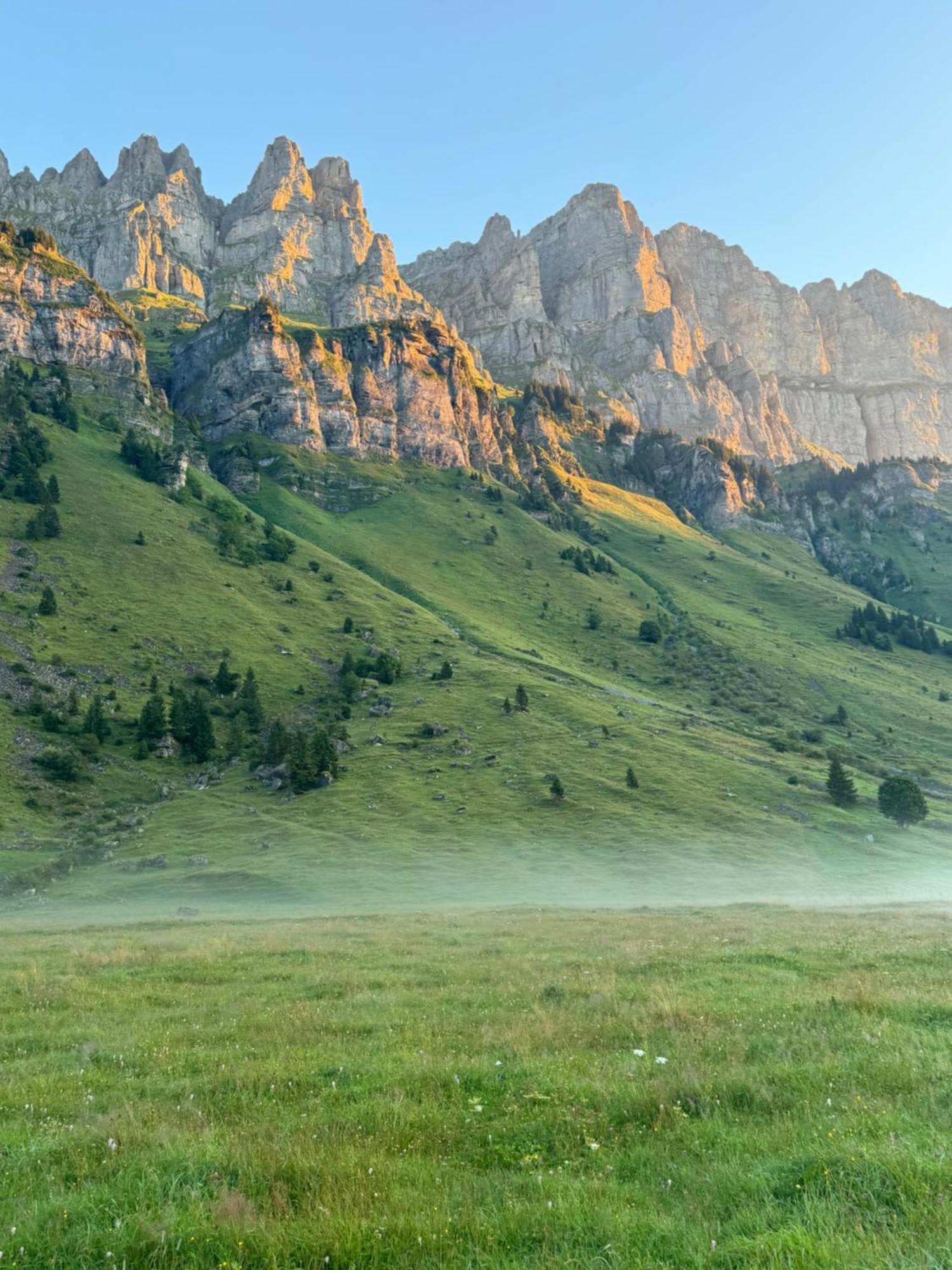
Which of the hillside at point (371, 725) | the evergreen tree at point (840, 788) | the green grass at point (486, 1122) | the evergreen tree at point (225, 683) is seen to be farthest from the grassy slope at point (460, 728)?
the green grass at point (486, 1122)

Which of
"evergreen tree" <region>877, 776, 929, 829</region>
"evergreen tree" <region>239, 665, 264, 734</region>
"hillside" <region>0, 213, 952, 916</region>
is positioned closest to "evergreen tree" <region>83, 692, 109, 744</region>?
"hillside" <region>0, 213, 952, 916</region>

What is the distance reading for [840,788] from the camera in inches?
3605

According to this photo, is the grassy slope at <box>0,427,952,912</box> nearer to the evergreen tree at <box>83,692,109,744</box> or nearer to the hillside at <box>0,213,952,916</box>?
the hillside at <box>0,213,952,916</box>

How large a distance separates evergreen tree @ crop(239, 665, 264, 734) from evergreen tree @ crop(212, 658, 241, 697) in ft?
4.64

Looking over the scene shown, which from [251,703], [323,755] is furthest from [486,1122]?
[251,703]

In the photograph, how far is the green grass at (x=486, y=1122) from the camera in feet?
19.5

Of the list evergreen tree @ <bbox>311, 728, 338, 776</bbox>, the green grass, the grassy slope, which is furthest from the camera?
evergreen tree @ <bbox>311, 728, 338, 776</bbox>

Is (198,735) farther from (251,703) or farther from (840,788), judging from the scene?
(840,788)

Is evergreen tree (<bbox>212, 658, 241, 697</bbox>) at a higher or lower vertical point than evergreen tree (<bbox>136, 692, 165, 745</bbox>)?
higher

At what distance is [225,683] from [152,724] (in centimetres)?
1644

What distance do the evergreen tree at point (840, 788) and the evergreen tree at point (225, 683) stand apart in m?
83.6

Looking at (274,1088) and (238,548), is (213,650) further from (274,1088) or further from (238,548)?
(274,1088)

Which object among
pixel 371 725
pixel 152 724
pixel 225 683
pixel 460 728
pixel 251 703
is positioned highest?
pixel 225 683

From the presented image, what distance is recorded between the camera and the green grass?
5.95m
